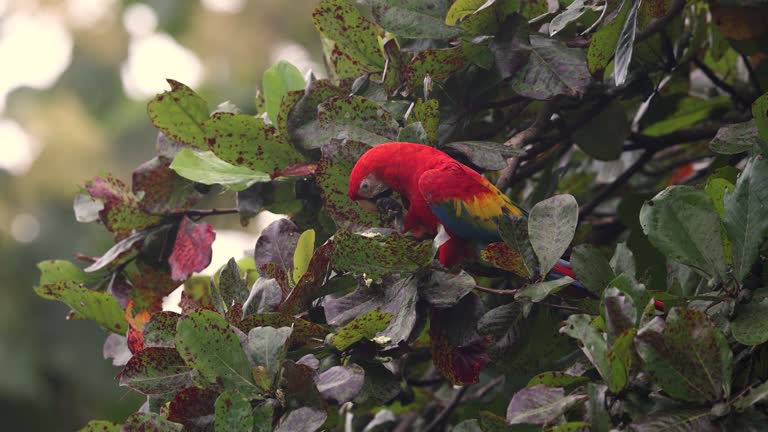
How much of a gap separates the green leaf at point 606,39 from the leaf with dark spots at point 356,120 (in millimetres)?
245

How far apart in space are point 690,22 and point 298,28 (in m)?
5.27

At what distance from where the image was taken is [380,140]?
3.08ft

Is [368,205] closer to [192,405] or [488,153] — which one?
[488,153]

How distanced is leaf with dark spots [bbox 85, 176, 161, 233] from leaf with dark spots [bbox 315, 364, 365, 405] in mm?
485

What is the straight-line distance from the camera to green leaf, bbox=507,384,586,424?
626 millimetres

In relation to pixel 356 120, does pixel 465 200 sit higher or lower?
lower

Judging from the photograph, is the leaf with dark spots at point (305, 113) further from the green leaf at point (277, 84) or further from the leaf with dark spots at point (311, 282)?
the leaf with dark spots at point (311, 282)

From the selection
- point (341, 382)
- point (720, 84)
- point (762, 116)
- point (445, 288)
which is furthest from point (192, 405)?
point (720, 84)

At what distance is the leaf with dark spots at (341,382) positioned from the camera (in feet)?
2.22

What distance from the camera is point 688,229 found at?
2.29 ft

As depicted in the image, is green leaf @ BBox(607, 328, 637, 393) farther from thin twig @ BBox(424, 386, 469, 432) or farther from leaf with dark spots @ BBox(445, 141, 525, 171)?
thin twig @ BBox(424, 386, 469, 432)

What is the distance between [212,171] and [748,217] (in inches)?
25.0

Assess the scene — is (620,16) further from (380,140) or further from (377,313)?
(377,313)

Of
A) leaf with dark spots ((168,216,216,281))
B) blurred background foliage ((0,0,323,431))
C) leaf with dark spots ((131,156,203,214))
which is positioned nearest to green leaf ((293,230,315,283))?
leaf with dark spots ((168,216,216,281))
